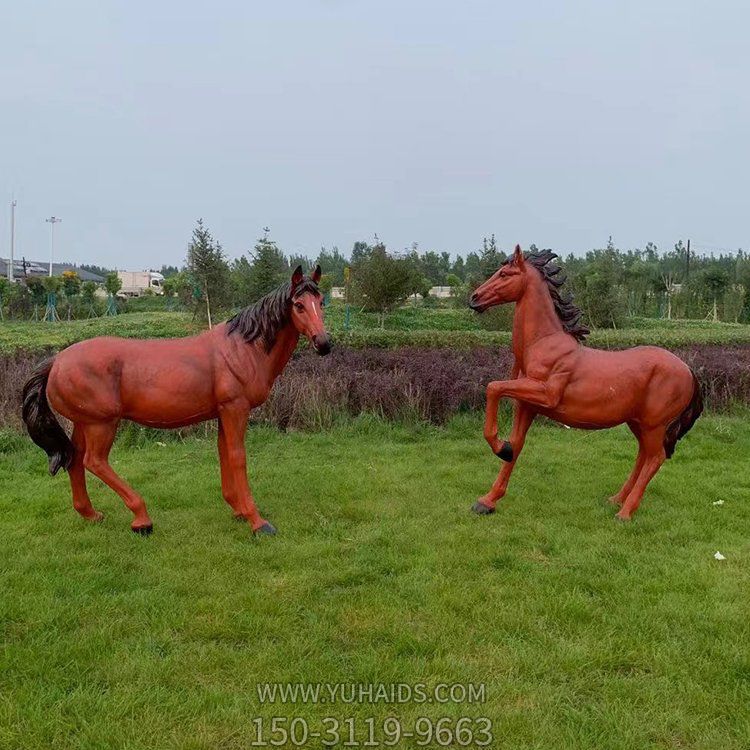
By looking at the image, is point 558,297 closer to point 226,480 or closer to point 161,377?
point 226,480

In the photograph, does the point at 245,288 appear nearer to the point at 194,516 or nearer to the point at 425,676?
the point at 194,516

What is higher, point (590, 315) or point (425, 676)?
point (590, 315)

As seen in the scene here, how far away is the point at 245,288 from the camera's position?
71.2 ft

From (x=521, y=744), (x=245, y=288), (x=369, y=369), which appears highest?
(x=245, y=288)

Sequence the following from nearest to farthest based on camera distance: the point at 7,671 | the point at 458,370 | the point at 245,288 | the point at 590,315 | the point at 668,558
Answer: the point at 7,671
the point at 668,558
the point at 458,370
the point at 245,288
the point at 590,315

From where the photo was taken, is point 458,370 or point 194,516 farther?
point 458,370

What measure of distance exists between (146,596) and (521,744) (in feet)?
7.18

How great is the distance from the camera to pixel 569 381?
4988 mm

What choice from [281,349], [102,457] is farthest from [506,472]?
[102,457]

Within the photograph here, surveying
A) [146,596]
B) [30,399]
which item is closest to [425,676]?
[146,596]

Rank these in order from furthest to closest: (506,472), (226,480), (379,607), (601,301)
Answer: (601,301), (506,472), (226,480), (379,607)

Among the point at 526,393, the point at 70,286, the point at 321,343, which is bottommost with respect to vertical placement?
the point at 526,393

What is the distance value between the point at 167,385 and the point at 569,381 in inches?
117

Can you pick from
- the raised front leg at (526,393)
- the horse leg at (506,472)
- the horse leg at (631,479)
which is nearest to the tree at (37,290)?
the horse leg at (506,472)
